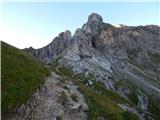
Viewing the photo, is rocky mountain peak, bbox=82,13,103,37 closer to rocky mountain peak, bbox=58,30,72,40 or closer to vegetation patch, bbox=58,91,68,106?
rocky mountain peak, bbox=58,30,72,40

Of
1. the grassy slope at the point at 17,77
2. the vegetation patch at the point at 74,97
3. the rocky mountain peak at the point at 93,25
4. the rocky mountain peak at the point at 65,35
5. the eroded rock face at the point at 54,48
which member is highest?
the grassy slope at the point at 17,77


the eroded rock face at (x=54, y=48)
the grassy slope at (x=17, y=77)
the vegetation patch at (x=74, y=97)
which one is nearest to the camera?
the grassy slope at (x=17, y=77)

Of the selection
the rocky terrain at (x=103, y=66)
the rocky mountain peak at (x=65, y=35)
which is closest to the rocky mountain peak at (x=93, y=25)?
the rocky terrain at (x=103, y=66)

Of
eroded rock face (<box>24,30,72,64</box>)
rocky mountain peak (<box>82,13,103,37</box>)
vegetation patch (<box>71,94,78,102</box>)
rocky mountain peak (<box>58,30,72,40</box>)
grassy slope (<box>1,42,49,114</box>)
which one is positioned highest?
grassy slope (<box>1,42,49,114</box>)

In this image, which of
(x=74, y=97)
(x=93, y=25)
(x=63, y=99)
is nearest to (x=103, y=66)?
(x=93, y=25)

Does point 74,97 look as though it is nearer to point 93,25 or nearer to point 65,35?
point 65,35

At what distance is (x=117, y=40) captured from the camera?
19625 cm

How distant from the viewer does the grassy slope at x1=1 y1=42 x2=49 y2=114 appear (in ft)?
154

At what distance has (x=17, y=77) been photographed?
Answer: 174 ft

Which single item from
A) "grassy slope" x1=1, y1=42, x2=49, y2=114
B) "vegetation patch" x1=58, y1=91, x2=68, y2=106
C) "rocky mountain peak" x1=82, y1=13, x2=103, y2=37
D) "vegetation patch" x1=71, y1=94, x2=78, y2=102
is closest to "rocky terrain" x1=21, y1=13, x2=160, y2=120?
"rocky mountain peak" x1=82, y1=13, x2=103, y2=37

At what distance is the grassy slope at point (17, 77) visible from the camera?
46.8m

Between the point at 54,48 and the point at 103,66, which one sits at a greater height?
the point at 103,66

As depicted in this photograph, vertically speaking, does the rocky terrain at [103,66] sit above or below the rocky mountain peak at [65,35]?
below

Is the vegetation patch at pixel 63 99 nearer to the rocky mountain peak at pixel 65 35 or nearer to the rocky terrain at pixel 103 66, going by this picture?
the rocky terrain at pixel 103 66
